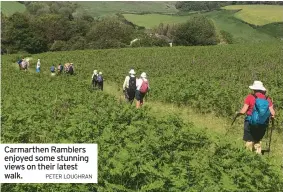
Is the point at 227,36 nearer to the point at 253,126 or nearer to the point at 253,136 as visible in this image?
the point at 253,136

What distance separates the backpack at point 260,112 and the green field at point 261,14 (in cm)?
8379

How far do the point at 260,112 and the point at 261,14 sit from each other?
9167 centimetres

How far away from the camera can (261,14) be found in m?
97.4

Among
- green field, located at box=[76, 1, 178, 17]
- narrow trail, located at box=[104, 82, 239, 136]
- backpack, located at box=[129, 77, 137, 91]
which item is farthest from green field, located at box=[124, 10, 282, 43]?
backpack, located at box=[129, 77, 137, 91]

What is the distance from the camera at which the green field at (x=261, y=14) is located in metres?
92.2

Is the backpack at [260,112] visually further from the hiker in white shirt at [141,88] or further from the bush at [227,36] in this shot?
the bush at [227,36]

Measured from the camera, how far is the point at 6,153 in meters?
8.08

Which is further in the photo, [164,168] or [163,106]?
[163,106]

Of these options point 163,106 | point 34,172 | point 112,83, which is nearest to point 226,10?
point 112,83

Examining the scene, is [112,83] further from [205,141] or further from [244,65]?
[205,141]

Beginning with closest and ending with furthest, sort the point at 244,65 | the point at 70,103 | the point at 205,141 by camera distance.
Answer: the point at 205,141 → the point at 70,103 → the point at 244,65

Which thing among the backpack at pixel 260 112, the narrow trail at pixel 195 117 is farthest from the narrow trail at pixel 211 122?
the backpack at pixel 260 112

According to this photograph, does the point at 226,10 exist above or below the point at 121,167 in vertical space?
above

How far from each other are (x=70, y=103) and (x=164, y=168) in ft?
39.1
